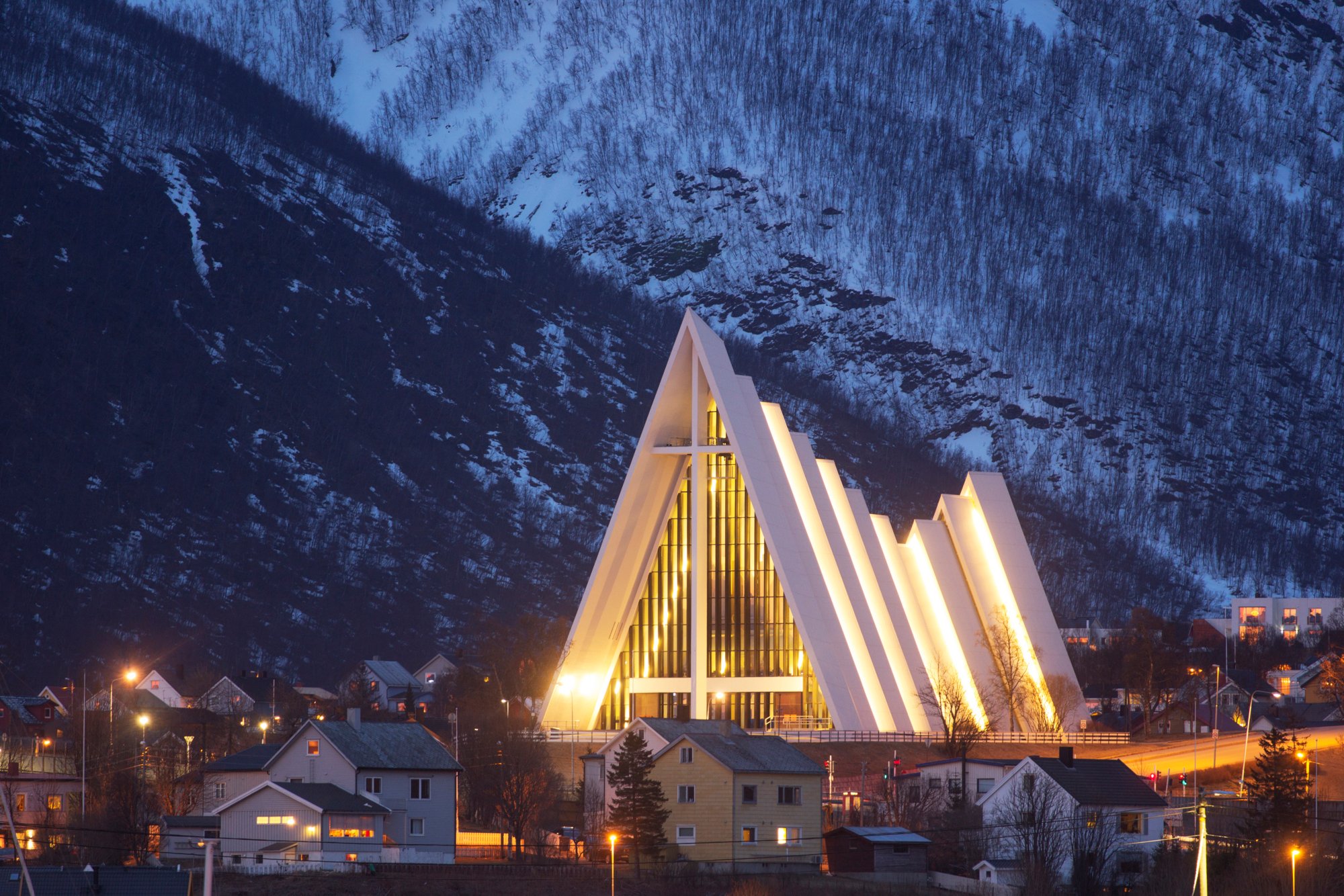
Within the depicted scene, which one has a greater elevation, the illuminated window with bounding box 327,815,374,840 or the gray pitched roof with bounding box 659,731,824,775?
the gray pitched roof with bounding box 659,731,824,775

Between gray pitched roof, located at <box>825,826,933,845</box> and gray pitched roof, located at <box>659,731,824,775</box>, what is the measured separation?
1771 mm

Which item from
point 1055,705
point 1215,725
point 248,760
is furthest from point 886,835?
point 1215,725

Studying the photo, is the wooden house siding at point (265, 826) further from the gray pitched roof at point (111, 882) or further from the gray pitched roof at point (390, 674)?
the gray pitched roof at point (390, 674)

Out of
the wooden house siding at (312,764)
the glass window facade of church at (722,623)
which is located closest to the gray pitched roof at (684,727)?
the wooden house siding at (312,764)

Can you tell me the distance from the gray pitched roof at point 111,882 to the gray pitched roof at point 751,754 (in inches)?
511

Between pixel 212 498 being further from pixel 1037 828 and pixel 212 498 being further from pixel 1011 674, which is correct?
pixel 1037 828

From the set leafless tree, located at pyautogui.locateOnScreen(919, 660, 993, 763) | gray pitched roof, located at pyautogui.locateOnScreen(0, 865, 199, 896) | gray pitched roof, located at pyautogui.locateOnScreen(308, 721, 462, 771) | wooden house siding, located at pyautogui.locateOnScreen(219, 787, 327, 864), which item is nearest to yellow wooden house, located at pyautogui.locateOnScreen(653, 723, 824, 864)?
gray pitched roof, located at pyautogui.locateOnScreen(308, 721, 462, 771)

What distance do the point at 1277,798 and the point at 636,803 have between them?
1379cm

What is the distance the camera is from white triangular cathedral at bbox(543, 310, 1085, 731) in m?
60.6

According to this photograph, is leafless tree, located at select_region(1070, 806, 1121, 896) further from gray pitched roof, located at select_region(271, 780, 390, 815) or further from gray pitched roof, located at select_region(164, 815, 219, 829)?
gray pitched roof, located at select_region(164, 815, 219, 829)

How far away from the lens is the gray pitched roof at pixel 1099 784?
131ft

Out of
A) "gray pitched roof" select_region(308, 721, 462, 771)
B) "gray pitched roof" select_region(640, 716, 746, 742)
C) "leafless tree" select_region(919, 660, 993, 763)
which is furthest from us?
"leafless tree" select_region(919, 660, 993, 763)

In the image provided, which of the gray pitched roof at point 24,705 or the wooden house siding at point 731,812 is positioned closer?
the wooden house siding at point 731,812

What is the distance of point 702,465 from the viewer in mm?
63625
